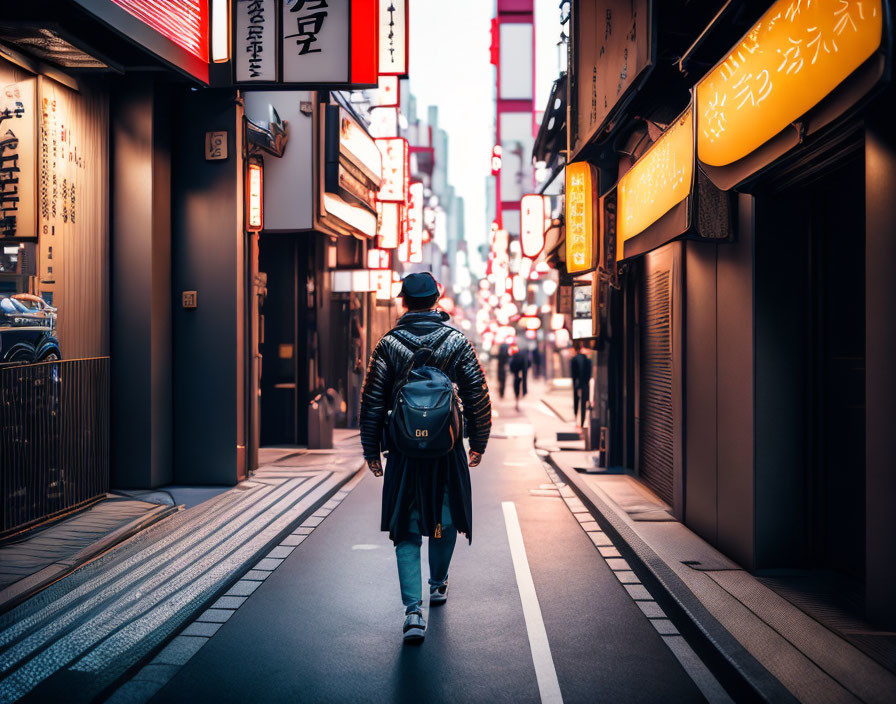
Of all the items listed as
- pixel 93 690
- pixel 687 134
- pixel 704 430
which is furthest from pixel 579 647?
pixel 687 134

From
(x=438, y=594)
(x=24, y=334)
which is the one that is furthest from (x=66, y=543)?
(x=438, y=594)

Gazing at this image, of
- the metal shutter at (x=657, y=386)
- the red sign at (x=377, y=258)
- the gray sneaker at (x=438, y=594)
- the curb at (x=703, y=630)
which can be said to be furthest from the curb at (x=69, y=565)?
the red sign at (x=377, y=258)

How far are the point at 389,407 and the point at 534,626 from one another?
6.06ft

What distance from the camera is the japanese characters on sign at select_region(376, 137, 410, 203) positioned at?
66.2 ft

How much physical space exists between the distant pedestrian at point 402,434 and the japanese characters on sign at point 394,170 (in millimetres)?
15500

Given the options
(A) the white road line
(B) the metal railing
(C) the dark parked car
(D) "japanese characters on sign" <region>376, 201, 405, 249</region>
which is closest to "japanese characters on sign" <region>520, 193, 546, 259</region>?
(D) "japanese characters on sign" <region>376, 201, 405, 249</region>

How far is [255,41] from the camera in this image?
9383 mm

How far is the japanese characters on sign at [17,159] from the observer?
24.6 feet

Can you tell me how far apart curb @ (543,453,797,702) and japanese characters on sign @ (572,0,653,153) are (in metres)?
4.98

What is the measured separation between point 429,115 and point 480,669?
342ft

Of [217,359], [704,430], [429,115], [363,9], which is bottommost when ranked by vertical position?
[704,430]

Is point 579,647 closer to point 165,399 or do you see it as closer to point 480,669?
point 480,669

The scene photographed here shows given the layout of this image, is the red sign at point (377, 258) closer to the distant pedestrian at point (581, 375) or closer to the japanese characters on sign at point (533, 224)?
the japanese characters on sign at point (533, 224)

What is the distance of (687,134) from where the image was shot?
6574 mm
